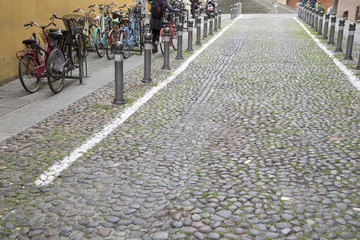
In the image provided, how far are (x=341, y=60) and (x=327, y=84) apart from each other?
352cm

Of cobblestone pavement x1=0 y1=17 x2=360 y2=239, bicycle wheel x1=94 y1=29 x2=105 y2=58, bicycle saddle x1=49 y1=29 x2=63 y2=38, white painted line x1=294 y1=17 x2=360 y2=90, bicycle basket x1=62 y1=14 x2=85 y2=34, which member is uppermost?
bicycle basket x1=62 y1=14 x2=85 y2=34

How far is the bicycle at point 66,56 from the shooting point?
8164 millimetres

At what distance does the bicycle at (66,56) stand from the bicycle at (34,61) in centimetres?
18

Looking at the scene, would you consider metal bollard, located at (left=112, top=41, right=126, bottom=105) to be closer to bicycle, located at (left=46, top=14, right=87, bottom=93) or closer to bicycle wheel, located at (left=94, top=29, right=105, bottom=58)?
bicycle, located at (left=46, top=14, right=87, bottom=93)

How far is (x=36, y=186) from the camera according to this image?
4387mm

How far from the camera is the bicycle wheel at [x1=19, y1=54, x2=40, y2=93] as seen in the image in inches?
309

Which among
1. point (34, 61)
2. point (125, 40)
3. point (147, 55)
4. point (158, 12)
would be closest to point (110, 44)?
point (125, 40)

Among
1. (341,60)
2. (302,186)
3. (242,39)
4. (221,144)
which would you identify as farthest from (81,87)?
(242,39)

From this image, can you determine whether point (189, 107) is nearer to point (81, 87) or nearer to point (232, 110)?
point (232, 110)

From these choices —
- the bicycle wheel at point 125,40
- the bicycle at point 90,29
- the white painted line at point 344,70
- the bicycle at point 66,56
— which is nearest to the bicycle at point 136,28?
the bicycle wheel at point 125,40

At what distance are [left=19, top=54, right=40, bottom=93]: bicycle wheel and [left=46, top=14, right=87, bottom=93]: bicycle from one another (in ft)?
1.05

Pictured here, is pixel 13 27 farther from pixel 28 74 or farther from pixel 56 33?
pixel 28 74

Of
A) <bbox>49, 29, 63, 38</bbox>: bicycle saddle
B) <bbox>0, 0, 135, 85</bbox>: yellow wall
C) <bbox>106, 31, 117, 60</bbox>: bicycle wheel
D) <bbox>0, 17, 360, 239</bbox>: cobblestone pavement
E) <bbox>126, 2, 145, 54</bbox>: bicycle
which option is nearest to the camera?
<bbox>0, 17, 360, 239</bbox>: cobblestone pavement

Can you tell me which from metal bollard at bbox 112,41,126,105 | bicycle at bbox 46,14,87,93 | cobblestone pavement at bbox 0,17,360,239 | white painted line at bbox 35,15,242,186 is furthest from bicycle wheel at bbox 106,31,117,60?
metal bollard at bbox 112,41,126,105
